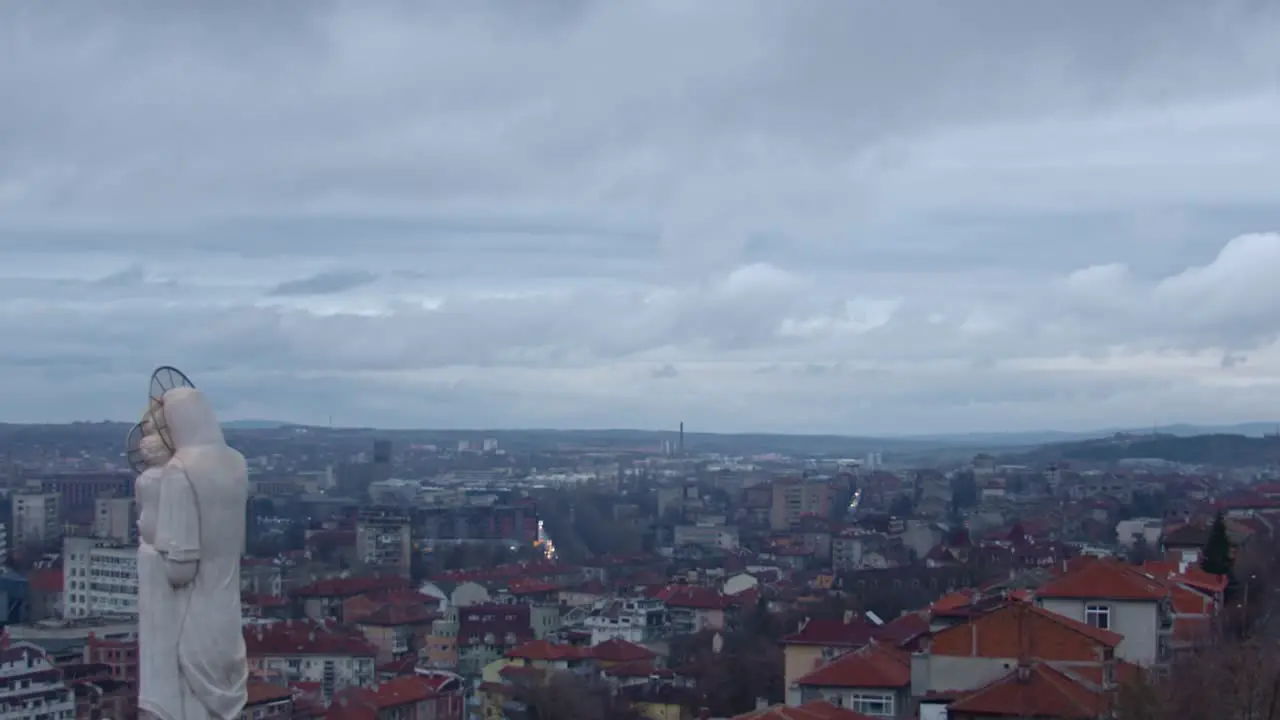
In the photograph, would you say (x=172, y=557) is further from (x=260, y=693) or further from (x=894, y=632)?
(x=260, y=693)

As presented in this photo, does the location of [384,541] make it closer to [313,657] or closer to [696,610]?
[696,610]

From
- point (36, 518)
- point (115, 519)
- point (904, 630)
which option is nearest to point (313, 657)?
point (904, 630)

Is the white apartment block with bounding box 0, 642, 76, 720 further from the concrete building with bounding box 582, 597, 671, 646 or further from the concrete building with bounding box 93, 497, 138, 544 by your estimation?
the concrete building with bounding box 93, 497, 138, 544

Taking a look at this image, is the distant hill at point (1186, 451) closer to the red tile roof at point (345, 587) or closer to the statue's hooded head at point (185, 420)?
the red tile roof at point (345, 587)

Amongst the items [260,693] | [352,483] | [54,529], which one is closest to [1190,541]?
[260,693]

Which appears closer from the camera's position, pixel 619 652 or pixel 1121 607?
pixel 1121 607

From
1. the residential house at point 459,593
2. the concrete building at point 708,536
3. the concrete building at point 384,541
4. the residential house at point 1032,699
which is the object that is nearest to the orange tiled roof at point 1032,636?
the residential house at point 1032,699
